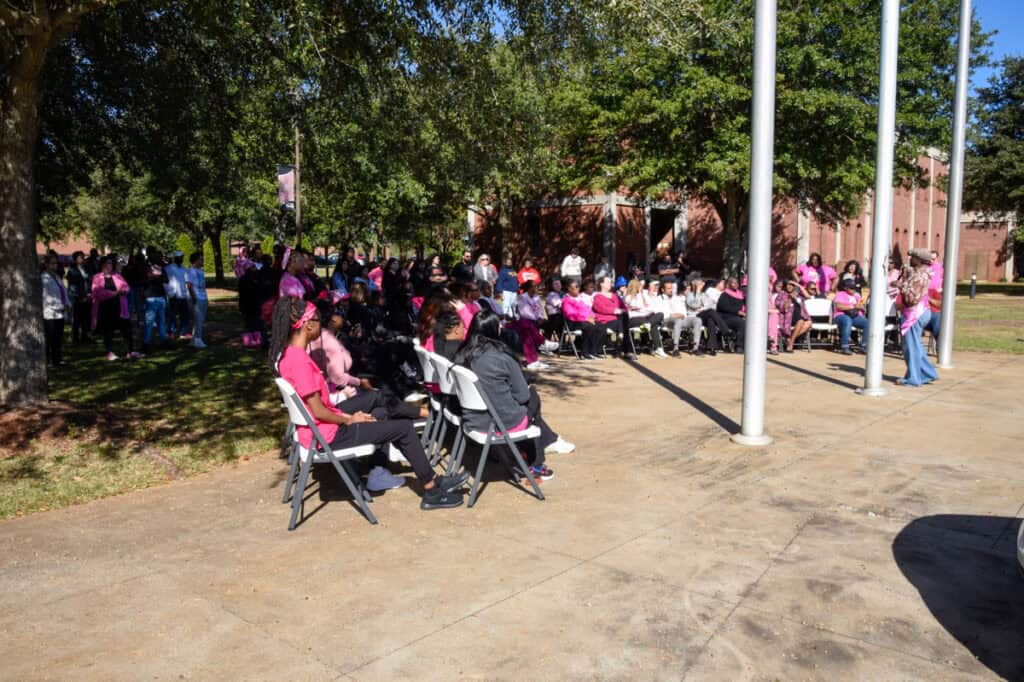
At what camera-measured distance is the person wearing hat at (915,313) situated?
10828 mm

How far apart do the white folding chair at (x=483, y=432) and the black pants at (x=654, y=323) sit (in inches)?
339

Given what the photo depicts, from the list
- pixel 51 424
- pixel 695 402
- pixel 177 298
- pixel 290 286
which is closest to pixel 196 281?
pixel 177 298

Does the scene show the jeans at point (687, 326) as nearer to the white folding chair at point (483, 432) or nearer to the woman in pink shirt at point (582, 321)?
the woman in pink shirt at point (582, 321)

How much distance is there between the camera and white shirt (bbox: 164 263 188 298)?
15.4 meters

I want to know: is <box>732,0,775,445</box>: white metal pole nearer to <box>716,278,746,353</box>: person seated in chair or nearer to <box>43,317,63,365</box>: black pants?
<box>716,278,746,353</box>: person seated in chair

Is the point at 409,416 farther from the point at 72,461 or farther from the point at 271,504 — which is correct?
the point at 72,461

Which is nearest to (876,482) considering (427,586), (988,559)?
(988,559)

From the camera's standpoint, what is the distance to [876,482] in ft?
21.8

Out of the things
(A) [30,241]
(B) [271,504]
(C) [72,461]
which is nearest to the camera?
(B) [271,504]

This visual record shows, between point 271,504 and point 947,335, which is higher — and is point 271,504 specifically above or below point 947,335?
below

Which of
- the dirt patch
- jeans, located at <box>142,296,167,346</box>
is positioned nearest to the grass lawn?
the dirt patch

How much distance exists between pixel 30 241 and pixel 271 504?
417cm

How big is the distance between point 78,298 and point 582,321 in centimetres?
938

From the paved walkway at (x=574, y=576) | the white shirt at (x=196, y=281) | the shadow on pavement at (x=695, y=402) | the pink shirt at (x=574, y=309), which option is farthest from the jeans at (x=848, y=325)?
the white shirt at (x=196, y=281)
